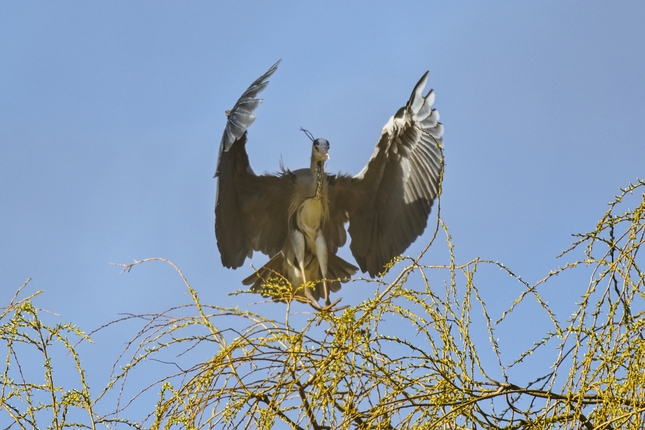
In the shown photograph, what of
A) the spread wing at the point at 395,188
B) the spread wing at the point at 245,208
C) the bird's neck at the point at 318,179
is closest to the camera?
the spread wing at the point at 395,188

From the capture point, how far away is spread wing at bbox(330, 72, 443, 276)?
229 inches

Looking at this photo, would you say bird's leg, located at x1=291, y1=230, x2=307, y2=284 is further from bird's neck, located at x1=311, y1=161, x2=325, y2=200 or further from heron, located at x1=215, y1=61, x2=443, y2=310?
bird's neck, located at x1=311, y1=161, x2=325, y2=200

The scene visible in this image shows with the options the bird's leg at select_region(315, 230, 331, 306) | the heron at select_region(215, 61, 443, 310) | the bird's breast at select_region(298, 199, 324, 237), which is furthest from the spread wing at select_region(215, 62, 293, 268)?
the bird's leg at select_region(315, 230, 331, 306)

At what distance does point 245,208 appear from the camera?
6246 millimetres

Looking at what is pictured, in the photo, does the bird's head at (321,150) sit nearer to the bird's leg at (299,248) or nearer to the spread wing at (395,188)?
the spread wing at (395,188)

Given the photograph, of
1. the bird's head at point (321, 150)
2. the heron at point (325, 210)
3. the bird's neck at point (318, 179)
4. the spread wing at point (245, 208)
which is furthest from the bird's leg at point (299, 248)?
the bird's head at point (321, 150)

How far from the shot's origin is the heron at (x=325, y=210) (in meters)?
6.03

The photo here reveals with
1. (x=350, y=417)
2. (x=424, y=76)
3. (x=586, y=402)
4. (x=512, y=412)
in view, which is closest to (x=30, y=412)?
(x=350, y=417)

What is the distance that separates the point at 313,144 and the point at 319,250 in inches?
27.4

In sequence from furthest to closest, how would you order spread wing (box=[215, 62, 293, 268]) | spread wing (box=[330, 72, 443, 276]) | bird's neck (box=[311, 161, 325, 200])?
bird's neck (box=[311, 161, 325, 200]) → spread wing (box=[215, 62, 293, 268]) → spread wing (box=[330, 72, 443, 276])

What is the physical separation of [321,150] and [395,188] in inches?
22.5

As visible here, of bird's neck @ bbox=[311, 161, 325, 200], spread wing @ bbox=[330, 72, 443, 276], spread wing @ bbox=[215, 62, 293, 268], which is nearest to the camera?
spread wing @ bbox=[330, 72, 443, 276]

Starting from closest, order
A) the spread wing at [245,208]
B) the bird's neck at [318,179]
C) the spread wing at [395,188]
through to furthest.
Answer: the spread wing at [395,188] → the spread wing at [245,208] → the bird's neck at [318,179]

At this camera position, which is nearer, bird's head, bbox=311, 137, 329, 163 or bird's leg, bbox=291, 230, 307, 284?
bird's head, bbox=311, 137, 329, 163
